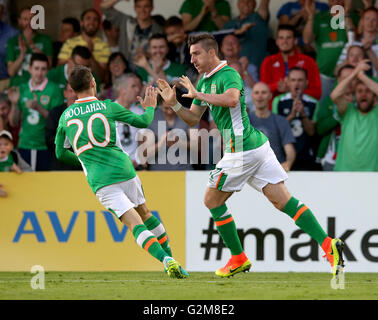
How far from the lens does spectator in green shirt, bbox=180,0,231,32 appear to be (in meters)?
12.1

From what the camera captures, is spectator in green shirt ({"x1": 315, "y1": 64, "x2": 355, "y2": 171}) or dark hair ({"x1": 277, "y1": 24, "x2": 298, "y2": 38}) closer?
spectator in green shirt ({"x1": 315, "y1": 64, "x2": 355, "y2": 171})

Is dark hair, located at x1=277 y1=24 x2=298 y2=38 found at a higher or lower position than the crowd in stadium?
higher

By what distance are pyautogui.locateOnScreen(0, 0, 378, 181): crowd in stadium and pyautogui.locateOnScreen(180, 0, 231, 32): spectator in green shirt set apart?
0.06 ft

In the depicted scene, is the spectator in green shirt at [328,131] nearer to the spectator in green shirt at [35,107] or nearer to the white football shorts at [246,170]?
the white football shorts at [246,170]

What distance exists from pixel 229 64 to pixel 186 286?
164 inches

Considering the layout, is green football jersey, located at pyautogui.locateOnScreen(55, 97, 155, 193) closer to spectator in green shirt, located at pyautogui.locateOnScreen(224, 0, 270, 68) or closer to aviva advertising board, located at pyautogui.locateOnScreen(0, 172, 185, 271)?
aviva advertising board, located at pyautogui.locateOnScreen(0, 172, 185, 271)

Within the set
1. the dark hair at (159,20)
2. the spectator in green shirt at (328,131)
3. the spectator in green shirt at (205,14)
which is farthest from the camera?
the dark hair at (159,20)

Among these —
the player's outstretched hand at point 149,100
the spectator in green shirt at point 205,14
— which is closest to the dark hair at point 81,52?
the spectator in green shirt at point 205,14

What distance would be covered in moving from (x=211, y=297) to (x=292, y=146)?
3784 mm

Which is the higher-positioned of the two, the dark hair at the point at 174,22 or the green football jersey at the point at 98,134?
the dark hair at the point at 174,22

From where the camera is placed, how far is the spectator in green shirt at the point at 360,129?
10.7 metres

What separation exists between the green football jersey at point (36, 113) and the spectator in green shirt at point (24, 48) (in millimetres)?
458
